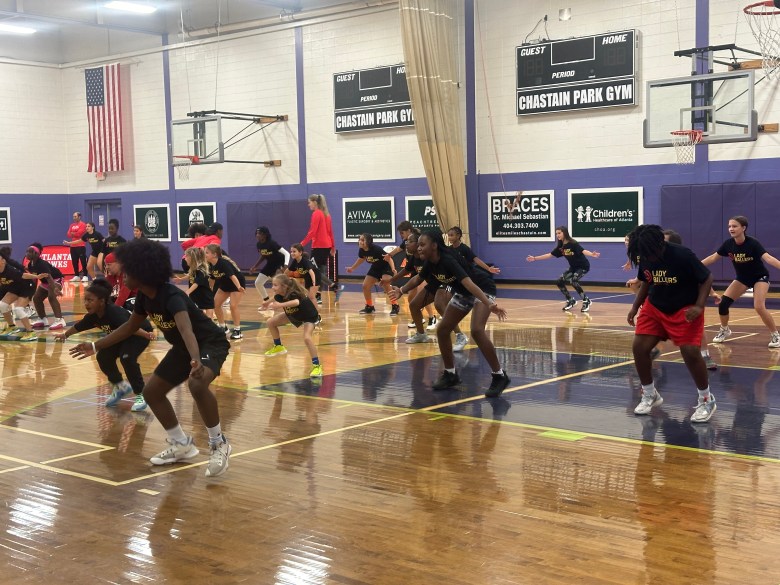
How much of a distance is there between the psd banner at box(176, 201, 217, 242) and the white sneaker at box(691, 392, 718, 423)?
22.7 m

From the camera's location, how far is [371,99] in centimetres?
2541

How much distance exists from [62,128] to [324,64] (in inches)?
466

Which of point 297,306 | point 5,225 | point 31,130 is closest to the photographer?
point 297,306

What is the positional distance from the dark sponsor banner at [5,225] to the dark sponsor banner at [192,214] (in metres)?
5.98

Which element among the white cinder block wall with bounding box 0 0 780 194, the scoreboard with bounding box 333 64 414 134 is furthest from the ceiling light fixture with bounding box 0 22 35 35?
the scoreboard with bounding box 333 64 414 134

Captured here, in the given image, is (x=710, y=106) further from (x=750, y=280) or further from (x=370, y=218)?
(x=370, y=218)

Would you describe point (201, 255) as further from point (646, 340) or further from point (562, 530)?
point (562, 530)

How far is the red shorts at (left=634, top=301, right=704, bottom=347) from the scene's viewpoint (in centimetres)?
805

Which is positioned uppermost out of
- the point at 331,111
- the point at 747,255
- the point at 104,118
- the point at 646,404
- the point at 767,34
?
the point at 104,118

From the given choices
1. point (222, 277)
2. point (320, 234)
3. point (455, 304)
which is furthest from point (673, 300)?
point (320, 234)

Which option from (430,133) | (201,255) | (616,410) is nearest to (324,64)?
(430,133)

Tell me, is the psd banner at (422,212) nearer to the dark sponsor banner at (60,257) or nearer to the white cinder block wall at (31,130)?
the dark sponsor banner at (60,257)

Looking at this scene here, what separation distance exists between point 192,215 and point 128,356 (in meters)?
21.2

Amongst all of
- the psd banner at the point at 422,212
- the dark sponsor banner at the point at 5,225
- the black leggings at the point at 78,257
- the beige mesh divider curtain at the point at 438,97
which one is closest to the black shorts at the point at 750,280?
the beige mesh divider curtain at the point at 438,97
